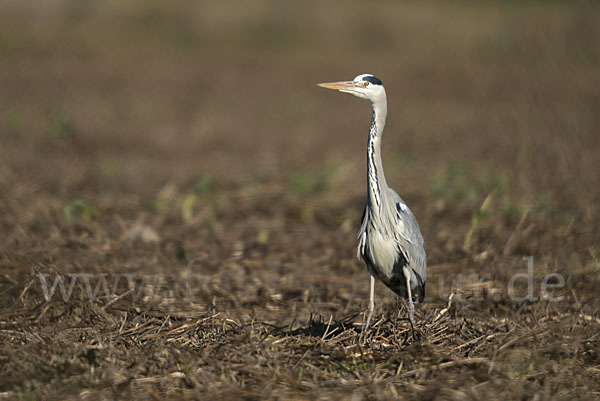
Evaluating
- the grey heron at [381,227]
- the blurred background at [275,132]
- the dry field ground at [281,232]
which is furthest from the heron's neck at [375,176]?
the blurred background at [275,132]

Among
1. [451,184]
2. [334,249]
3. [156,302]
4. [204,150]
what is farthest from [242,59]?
[156,302]

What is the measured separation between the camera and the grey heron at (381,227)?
4.10 metres

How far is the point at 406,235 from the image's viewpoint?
4230 millimetres

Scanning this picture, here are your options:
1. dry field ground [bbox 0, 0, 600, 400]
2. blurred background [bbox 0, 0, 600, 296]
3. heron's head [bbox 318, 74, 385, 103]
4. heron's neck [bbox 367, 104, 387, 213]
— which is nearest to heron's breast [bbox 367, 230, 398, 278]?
heron's neck [bbox 367, 104, 387, 213]

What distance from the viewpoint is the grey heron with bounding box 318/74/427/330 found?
13.5 ft

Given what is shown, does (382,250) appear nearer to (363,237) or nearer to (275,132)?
(363,237)

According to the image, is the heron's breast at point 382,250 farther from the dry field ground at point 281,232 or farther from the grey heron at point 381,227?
the dry field ground at point 281,232

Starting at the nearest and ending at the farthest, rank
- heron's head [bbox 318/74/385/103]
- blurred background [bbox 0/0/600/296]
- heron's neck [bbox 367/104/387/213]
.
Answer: heron's neck [bbox 367/104/387/213], heron's head [bbox 318/74/385/103], blurred background [bbox 0/0/600/296]

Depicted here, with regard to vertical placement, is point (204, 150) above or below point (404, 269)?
below

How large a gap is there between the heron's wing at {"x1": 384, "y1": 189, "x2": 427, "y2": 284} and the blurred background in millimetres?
1441

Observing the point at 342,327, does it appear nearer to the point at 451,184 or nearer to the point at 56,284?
the point at 56,284

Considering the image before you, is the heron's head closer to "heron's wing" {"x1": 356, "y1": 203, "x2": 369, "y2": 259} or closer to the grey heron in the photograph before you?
the grey heron

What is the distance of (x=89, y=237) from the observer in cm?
566

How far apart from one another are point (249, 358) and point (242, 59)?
18405 mm
